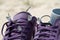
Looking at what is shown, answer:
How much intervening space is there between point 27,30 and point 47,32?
8 centimetres

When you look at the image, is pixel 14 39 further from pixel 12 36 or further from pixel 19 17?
pixel 19 17

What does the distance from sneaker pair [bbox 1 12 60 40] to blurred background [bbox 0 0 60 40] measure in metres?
0.47

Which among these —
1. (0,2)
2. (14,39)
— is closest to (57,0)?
(0,2)

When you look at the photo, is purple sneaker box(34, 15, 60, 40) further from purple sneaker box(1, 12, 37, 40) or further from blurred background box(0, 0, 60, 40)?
blurred background box(0, 0, 60, 40)

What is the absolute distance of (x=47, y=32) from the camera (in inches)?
26.5

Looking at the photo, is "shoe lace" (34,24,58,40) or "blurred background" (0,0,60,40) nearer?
"shoe lace" (34,24,58,40)

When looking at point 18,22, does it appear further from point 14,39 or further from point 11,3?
point 11,3

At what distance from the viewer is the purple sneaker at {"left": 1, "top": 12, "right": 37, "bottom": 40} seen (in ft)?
2.14

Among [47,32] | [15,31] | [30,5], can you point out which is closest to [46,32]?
[47,32]

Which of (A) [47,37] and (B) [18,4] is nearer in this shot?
(A) [47,37]

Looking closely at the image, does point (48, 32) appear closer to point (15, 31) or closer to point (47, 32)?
point (47, 32)

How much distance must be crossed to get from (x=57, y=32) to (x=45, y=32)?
0.05 meters

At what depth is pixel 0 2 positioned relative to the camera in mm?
1440

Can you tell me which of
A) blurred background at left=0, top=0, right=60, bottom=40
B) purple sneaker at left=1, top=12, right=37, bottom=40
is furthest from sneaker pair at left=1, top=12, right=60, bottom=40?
blurred background at left=0, top=0, right=60, bottom=40
